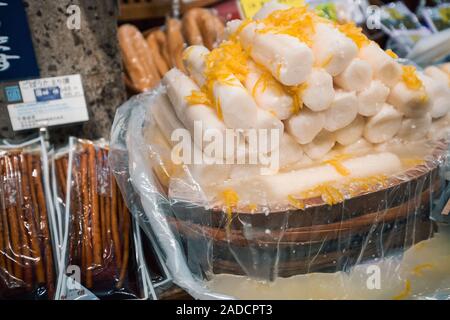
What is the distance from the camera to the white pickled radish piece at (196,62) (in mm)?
1407

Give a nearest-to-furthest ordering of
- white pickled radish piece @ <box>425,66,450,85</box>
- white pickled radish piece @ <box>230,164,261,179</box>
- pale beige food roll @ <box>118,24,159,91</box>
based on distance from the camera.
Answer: white pickled radish piece @ <box>230,164,261,179</box>, white pickled radish piece @ <box>425,66,450,85</box>, pale beige food roll @ <box>118,24,159,91</box>

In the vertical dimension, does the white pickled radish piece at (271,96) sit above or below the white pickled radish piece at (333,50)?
below

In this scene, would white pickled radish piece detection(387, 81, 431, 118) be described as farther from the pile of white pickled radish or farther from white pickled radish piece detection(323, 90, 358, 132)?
white pickled radish piece detection(323, 90, 358, 132)

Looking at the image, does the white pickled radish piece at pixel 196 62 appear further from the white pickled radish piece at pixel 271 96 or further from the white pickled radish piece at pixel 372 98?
the white pickled radish piece at pixel 372 98

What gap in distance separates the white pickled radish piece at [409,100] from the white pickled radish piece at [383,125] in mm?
25

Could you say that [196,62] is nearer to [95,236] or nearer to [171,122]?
[171,122]

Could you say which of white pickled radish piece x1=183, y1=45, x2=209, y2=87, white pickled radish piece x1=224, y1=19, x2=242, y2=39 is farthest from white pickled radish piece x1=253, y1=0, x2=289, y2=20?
white pickled radish piece x1=183, y1=45, x2=209, y2=87

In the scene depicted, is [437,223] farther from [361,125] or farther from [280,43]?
[280,43]

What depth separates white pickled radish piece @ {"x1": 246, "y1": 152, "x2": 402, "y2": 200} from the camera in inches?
48.8

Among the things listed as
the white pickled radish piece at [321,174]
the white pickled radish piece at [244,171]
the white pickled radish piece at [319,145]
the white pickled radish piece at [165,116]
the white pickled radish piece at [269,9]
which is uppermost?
the white pickled radish piece at [269,9]

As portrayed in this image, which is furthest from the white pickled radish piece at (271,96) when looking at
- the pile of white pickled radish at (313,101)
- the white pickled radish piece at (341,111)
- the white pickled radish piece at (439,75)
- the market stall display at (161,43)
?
the market stall display at (161,43)

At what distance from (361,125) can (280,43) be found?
1.38ft

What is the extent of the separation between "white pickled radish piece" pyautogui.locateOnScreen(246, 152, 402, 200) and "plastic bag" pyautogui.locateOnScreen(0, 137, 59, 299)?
2.22ft

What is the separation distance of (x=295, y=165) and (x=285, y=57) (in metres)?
0.37
